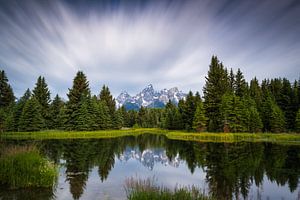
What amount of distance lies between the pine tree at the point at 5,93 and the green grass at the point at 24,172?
6413 centimetres

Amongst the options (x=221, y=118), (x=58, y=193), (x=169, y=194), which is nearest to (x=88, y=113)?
(x=221, y=118)

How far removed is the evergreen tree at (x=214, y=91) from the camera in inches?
2213

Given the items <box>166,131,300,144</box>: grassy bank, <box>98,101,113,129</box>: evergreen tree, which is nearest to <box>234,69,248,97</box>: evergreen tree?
<box>166,131,300,144</box>: grassy bank

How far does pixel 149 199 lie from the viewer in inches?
329

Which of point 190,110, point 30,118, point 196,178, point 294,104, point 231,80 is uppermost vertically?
point 231,80

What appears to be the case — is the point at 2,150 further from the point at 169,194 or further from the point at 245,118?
the point at 245,118

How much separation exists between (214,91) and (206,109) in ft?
15.3

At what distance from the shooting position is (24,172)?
12.4 meters

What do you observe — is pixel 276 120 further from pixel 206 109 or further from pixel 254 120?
pixel 206 109

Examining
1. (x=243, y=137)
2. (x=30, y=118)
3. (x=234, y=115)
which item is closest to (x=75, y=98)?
(x=30, y=118)

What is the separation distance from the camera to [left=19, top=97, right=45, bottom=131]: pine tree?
5316cm

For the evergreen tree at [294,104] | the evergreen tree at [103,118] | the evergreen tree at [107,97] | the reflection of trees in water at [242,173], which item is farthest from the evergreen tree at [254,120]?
the evergreen tree at [107,97]

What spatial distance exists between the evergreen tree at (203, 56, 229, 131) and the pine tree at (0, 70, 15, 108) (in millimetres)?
53615

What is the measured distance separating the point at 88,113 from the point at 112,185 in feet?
156
